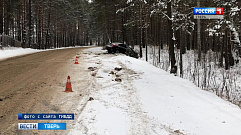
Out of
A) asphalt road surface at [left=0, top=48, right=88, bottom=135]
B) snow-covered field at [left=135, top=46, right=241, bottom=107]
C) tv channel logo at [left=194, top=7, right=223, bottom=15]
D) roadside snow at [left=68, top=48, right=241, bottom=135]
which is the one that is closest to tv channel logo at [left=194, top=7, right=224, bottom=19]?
tv channel logo at [left=194, top=7, right=223, bottom=15]

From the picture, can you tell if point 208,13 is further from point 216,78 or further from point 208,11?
point 216,78

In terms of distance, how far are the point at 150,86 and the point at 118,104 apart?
2.58 metres

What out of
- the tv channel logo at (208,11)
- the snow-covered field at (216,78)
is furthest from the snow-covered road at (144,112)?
the tv channel logo at (208,11)

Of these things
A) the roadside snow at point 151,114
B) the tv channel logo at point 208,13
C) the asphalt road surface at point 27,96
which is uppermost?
the tv channel logo at point 208,13

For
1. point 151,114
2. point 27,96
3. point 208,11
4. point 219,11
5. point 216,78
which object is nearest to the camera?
point 151,114

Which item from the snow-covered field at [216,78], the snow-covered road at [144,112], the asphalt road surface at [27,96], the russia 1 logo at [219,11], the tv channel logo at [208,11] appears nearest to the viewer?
the snow-covered road at [144,112]

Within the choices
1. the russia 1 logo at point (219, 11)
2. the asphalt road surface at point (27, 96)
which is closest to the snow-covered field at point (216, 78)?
the russia 1 logo at point (219, 11)

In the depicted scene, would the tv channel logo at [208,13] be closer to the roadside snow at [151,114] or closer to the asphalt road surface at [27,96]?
the roadside snow at [151,114]

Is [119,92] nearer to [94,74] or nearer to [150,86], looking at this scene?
[150,86]

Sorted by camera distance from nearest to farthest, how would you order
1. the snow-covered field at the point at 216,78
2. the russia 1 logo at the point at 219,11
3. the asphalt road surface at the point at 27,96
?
the asphalt road surface at the point at 27,96, the snow-covered field at the point at 216,78, the russia 1 logo at the point at 219,11

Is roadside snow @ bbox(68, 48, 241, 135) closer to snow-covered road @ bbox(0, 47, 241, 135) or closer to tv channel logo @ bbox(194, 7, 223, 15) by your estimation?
snow-covered road @ bbox(0, 47, 241, 135)

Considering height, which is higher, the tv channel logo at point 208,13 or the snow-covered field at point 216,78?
the tv channel logo at point 208,13

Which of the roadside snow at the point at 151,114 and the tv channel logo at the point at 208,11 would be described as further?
the tv channel logo at the point at 208,11

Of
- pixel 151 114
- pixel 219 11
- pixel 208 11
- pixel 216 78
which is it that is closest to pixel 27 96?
pixel 151 114
